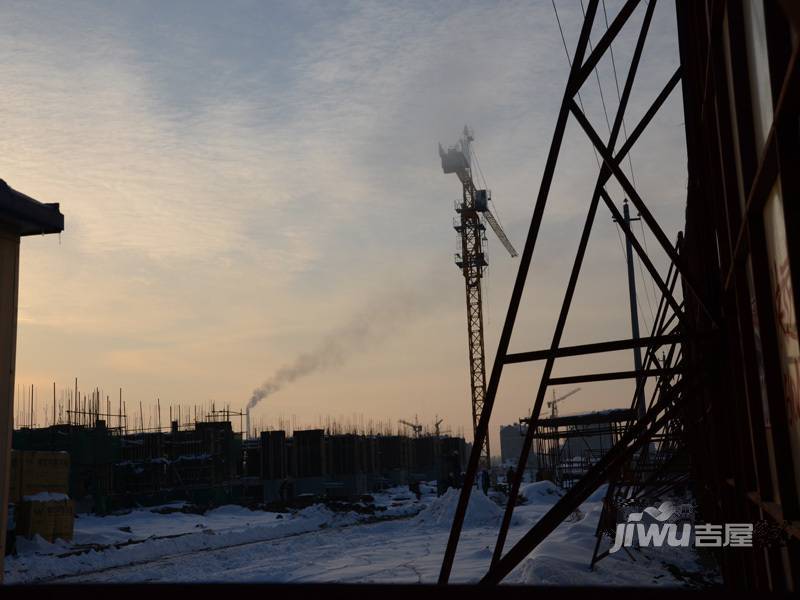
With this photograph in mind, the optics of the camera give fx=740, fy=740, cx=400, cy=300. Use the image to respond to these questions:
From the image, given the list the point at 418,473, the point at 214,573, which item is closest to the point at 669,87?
the point at 214,573

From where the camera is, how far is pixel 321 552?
26.9 m

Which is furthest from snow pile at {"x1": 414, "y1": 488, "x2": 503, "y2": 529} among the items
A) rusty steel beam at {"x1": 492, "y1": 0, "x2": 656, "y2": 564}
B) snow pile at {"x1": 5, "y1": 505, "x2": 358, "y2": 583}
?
rusty steel beam at {"x1": 492, "y1": 0, "x2": 656, "y2": 564}

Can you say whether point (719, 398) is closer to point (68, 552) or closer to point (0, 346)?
point (0, 346)

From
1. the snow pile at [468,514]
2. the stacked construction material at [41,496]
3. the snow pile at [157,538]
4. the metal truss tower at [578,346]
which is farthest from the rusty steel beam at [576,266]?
the snow pile at [468,514]

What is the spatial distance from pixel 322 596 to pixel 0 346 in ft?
36.7

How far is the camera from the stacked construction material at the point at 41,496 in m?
26.7

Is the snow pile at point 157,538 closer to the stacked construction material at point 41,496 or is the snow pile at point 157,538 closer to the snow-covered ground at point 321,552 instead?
the snow-covered ground at point 321,552

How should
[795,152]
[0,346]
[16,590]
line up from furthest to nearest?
[0,346] < [795,152] < [16,590]

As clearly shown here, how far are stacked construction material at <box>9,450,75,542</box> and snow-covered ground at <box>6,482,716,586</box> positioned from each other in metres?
0.98

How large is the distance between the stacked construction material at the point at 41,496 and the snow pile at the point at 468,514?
58.1ft

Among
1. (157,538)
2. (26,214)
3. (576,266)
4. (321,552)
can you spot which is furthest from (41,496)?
(576,266)

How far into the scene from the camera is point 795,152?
372 centimetres

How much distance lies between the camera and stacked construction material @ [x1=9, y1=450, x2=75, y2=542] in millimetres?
26733

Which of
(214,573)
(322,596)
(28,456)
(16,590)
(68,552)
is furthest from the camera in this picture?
(28,456)
